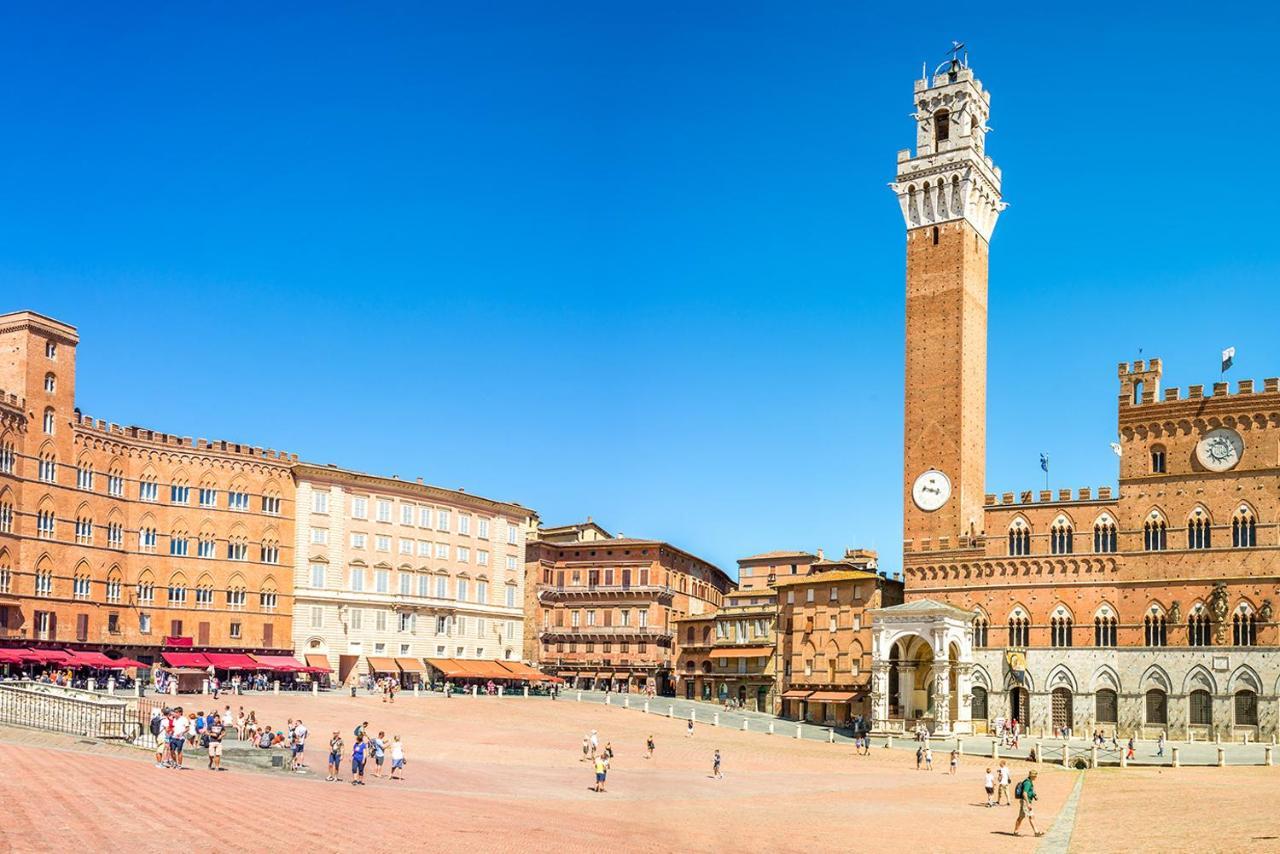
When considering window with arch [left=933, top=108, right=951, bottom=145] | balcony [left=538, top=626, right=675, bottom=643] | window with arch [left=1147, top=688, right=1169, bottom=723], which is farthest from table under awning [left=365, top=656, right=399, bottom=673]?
window with arch [left=933, top=108, right=951, bottom=145]

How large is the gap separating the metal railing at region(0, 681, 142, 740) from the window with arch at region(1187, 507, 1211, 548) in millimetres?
54731

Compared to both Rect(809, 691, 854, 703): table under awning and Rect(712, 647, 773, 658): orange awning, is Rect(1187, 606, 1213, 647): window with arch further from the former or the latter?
Rect(712, 647, 773, 658): orange awning

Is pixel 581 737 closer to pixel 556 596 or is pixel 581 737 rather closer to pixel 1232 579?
pixel 1232 579

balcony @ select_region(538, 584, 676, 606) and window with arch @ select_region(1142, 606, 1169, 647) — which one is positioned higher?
balcony @ select_region(538, 584, 676, 606)

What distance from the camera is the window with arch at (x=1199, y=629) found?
7781cm

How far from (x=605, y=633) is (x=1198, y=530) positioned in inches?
1804

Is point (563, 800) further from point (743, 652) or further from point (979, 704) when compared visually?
point (743, 652)

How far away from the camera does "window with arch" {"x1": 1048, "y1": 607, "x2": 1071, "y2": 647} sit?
8188cm

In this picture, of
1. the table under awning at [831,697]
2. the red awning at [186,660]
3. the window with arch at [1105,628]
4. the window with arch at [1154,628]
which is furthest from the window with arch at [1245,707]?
the red awning at [186,660]

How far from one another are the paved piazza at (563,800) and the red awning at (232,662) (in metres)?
10.5

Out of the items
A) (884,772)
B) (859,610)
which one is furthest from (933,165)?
(884,772)

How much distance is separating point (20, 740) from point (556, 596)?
68.2 m

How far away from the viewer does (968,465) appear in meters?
88.2

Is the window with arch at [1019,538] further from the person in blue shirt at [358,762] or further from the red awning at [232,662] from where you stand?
the person in blue shirt at [358,762]
